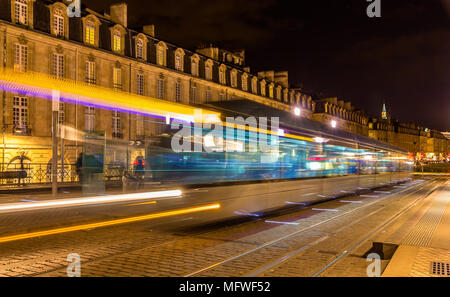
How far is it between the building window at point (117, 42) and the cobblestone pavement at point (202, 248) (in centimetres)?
2873

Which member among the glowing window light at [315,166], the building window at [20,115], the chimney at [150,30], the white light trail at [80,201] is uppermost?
the chimney at [150,30]

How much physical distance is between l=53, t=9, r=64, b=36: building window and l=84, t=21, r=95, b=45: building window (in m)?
2.31

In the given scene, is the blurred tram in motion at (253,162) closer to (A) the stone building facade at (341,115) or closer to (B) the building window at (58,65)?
(B) the building window at (58,65)

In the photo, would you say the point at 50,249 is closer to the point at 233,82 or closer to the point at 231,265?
the point at 231,265

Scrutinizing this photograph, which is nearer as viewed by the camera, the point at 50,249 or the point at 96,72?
the point at 50,249

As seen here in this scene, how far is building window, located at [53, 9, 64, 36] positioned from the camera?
33.3 metres

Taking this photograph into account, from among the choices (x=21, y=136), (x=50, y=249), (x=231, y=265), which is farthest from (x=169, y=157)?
(x=21, y=136)

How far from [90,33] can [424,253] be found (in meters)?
35.1

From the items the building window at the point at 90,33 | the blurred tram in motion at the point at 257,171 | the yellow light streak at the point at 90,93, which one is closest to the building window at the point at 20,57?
the building window at the point at 90,33

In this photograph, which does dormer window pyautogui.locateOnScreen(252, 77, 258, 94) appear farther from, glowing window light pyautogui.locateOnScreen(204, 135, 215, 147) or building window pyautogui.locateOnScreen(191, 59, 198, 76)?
glowing window light pyautogui.locateOnScreen(204, 135, 215, 147)

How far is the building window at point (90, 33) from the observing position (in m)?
35.9

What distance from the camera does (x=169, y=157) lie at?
51.9 ft

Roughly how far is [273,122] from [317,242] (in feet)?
36.9

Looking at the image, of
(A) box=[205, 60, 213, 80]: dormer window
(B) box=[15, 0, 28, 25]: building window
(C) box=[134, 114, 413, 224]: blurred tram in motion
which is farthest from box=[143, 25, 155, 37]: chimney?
(C) box=[134, 114, 413, 224]: blurred tram in motion
